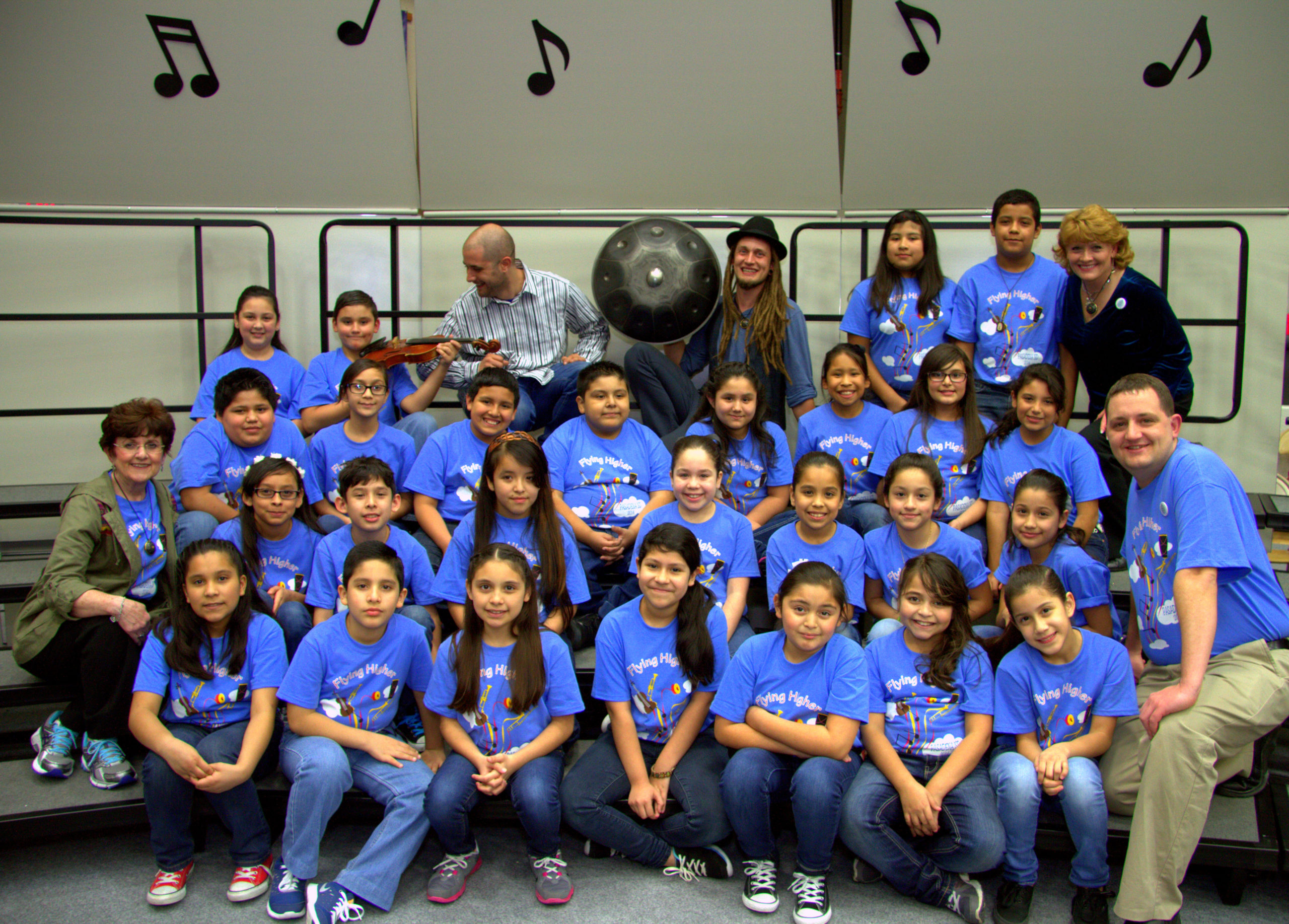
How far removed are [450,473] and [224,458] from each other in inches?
33.5

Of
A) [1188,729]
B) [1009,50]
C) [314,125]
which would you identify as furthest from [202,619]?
[1009,50]

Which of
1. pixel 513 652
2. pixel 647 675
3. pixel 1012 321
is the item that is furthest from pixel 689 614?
pixel 1012 321

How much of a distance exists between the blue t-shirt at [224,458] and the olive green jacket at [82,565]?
0.34 metres

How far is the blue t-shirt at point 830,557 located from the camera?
9.75ft

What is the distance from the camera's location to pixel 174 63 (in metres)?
4.33

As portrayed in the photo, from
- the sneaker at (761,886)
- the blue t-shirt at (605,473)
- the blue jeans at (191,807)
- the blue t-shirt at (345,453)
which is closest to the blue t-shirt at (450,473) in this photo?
the blue t-shirt at (345,453)

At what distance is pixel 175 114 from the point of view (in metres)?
4.43

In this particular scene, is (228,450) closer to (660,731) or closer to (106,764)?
(106,764)

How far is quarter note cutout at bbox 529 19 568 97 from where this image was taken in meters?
4.43

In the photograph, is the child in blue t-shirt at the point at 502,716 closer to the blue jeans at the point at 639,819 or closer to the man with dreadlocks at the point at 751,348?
the blue jeans at the point at 639,819

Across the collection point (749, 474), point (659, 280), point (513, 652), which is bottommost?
point (513, 652)

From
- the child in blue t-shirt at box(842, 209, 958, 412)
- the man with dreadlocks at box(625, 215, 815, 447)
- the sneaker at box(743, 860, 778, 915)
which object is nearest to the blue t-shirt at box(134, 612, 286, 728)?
the sneaker at box(743, 860, 778, 915)

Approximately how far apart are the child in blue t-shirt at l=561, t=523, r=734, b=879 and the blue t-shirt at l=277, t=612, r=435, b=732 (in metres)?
0.56

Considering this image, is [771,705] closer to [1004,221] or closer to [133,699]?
[133,699]
